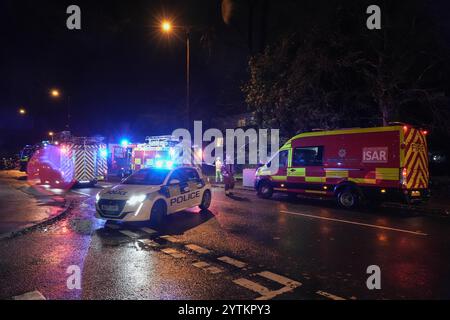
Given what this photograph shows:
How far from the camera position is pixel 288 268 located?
5.52 m

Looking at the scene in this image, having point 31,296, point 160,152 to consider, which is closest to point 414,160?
point 31,296

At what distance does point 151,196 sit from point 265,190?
22.8 ft

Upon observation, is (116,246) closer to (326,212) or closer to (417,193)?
(326,212)

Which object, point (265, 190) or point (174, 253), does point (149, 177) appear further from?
point (265, 190)

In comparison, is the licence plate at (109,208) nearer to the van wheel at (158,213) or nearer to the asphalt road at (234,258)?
the asphalt road at (234,258)

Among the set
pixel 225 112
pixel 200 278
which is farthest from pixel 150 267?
pixel 225 112

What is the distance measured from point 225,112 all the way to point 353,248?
30.3m

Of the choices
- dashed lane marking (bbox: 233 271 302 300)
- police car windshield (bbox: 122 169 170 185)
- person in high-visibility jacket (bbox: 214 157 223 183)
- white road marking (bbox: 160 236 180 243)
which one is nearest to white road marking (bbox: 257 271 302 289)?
dashed lane marking (bbox: 233 271 302 300)

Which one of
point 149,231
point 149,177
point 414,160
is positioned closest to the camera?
point 149,231

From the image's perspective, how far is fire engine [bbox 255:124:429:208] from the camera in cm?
1051

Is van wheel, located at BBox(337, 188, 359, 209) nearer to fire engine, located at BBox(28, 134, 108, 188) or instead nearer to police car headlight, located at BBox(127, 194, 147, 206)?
police car headlight, located at BBox(127, 194, 147, 206)

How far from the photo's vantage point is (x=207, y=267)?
18.3 feet
